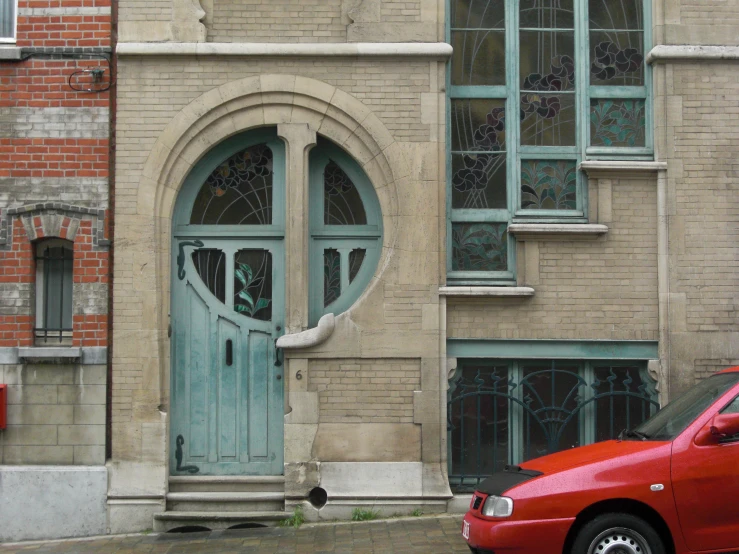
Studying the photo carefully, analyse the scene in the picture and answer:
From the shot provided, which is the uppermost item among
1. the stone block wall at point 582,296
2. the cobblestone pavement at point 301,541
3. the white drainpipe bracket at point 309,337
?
the stone block wall at point 582,296

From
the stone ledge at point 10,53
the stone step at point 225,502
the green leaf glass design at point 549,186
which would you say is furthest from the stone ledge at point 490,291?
the stone ledge at point 10,53

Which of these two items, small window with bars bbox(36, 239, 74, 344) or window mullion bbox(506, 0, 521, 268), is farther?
window mullion bbox(506, 0, 521, 268)

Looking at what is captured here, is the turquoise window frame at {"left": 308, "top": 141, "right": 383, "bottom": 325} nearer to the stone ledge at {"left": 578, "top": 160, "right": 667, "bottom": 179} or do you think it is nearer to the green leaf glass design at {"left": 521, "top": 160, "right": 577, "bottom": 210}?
the green leaf glass design at {"left": 521, "top": 160, "right": 577, "bottom": 210}

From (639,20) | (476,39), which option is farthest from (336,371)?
(639,20)

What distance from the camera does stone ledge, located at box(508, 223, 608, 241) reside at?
379 inches

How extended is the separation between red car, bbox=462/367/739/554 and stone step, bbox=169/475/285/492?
11.5ft

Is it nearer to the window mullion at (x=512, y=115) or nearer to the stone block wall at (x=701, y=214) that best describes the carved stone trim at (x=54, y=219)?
the window mullion at (x=512, y=115)

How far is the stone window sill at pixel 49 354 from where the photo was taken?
9.48 meters

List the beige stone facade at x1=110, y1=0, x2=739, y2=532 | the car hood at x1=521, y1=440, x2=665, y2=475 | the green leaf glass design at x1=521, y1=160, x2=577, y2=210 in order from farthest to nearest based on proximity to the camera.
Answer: the green leaf glass design at x1=521, y1=160, x2=577, y2=210 < the beige stone facade at x1=110, y1=0, x2=739, y2=532 < the car hood at x1=521, y1=440, x2=665, y2=475

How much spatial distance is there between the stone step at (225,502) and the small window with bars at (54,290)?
2.07 meters

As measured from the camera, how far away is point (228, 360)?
9844 mm

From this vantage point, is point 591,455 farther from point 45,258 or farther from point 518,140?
point 45,258

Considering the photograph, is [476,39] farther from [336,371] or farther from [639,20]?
[336,371]

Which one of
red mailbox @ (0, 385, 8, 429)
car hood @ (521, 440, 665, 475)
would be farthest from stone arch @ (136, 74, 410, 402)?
car hood @ (521, 440, 665, 475)
